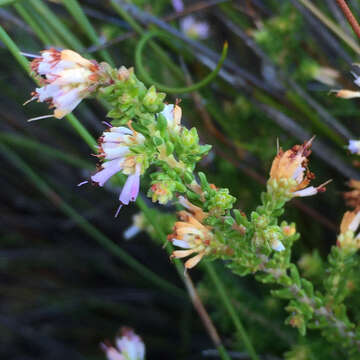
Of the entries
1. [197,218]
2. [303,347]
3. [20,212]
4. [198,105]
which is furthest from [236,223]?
[20,212]

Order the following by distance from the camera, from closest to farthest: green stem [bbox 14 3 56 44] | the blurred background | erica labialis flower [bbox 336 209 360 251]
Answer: erica labialis flower [bbox 336 209 360 251]
green stem [bbox 14 3 56 44]
the blurred background

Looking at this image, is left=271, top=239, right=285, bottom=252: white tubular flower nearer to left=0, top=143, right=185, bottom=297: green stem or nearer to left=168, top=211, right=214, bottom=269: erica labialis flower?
left=168, top=211, right=214, bottom=269: erica labialis flower

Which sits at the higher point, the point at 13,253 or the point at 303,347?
the point at 13,253

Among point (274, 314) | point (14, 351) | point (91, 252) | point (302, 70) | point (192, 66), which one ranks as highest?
point (192, 66)

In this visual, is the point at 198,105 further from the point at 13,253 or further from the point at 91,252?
the point at 13,253

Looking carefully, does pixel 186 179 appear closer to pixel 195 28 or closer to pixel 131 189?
pixel 131 189

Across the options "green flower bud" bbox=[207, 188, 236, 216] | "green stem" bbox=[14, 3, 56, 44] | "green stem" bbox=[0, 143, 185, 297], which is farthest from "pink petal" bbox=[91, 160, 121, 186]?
"green stem" bbox=[0, 143, 185, 297]
